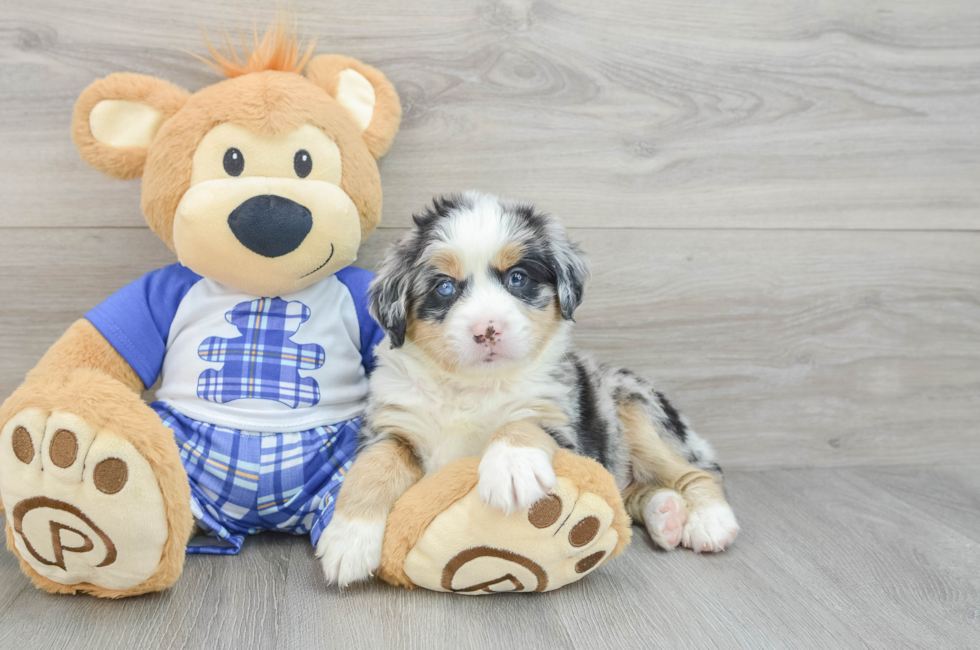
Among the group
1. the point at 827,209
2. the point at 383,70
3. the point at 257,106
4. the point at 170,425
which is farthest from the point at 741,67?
the point at 170,425

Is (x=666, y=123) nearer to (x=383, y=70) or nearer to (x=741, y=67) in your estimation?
(x=741, y=67)

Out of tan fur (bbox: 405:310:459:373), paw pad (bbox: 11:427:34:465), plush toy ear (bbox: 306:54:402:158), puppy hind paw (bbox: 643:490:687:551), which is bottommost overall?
puppy hind paw (bbox: 643:490:687:551)

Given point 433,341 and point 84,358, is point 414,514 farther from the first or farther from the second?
point 84,358

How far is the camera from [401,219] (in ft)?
6.96

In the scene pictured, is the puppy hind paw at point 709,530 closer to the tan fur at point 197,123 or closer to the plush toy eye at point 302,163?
the tan fur at point 197,123

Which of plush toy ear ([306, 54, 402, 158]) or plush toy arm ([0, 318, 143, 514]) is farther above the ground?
plush toy ear ([306, 54, 402, 158])

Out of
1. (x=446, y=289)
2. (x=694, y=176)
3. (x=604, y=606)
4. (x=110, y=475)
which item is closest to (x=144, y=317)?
(x=110, y=475)

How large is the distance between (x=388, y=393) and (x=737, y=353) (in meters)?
1.26

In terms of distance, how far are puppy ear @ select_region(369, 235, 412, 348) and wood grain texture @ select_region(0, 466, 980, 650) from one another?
1.84 feet

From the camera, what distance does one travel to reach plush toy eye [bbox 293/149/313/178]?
5.44 feet

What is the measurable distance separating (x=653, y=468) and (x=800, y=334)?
0.83 meters

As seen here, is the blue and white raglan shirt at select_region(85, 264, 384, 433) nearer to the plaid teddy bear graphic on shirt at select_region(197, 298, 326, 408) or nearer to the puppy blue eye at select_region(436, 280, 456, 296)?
the plaid teddy bear graphic on shirt at select_region(197, 298, 326, 408)

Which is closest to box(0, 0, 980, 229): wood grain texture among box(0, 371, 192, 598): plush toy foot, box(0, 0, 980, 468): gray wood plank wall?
box(0, 0, 980, 468): gray wood plank wall

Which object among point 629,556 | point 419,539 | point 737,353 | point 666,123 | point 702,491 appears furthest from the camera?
point 737,353
